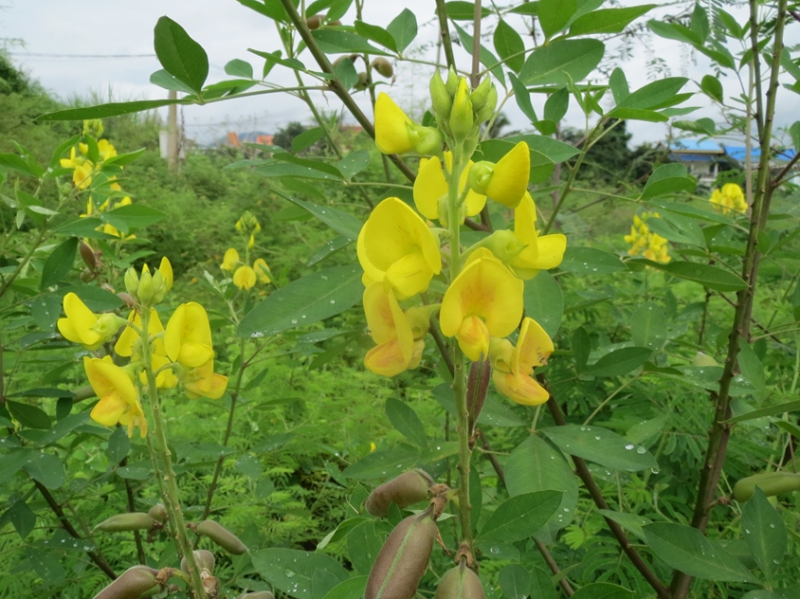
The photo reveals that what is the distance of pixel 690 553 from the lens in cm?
69

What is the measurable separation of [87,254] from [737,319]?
145 centimetres

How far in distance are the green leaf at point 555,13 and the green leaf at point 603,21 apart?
16 mm

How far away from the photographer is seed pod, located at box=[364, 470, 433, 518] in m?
0.62

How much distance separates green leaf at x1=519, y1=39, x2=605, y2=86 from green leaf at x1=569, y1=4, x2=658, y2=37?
0.05 meters

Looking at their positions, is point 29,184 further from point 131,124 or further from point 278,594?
point 278,594

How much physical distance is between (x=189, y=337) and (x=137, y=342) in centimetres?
8

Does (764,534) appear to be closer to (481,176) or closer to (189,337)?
→ (481,176)

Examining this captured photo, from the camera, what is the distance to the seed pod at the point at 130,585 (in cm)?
72

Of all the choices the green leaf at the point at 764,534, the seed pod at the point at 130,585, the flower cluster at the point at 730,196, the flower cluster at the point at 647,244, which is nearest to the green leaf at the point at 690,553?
the green leaf at the point at 764,534

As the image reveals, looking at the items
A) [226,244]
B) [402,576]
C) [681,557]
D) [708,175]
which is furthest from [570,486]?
[226,244]

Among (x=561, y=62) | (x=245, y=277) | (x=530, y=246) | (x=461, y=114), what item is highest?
(x=561, y=62)

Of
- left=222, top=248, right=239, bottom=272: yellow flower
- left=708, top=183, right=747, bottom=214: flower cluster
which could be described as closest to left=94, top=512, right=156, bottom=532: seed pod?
left=222, top=248, right=239, bottom=272: yellow flower

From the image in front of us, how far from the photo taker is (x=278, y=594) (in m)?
1.66

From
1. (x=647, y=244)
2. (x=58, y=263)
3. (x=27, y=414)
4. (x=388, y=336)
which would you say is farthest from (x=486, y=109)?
(x=647, y=244)
